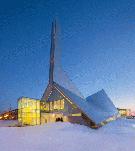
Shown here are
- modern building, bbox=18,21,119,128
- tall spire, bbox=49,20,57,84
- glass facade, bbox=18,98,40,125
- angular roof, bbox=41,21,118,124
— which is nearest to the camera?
modern building, bbox=18,21,119,128

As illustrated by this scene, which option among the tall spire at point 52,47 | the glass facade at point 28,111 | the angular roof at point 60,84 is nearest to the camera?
the glass facade at point 28,111

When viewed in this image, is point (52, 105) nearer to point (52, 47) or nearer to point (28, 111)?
point (28, 111)

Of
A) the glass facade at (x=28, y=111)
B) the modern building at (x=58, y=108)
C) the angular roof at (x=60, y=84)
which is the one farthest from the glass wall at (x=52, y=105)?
the glass facade at (x=28, y=111)

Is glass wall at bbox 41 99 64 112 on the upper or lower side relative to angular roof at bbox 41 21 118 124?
lower

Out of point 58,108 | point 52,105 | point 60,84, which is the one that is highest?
point 60,84

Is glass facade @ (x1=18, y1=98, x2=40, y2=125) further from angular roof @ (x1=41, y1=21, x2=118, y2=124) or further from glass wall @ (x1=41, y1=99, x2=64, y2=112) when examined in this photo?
angular roof @ (x1=41, y1=21, x2=118, y2=124)

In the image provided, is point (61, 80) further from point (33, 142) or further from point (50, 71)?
point (33, 142)

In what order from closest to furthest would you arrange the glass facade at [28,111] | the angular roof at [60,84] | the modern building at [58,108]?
the modern building at [58,108] < the glass facade at [28,111] < the angular roof at [60,84]

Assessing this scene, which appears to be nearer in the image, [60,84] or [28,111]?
[28,111]

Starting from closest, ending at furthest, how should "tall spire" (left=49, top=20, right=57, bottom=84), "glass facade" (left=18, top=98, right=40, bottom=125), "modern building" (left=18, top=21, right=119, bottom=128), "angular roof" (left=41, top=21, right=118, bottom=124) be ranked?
"modern building" (left=18, top=21, right=119, bottom=128) → "glass facade" (left=18, top=98, right=40, bottom=125) → "angular roof" (left=41, top=21, right=118, bottom=124) → "tall spire" (left=49, top=20, right=57, bottom=84)

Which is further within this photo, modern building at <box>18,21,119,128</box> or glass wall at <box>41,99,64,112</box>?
glass wall at <box>41,99,64,112</box>

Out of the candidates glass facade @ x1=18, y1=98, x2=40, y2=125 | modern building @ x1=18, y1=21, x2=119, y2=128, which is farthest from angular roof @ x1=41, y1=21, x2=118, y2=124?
glass facade @ x1=18, y1=98, x2=40, y2=125

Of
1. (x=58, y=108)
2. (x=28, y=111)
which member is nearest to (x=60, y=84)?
(x=58, y=108)

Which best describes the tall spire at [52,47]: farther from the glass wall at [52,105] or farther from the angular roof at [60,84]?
the glass wall at [52,105]
